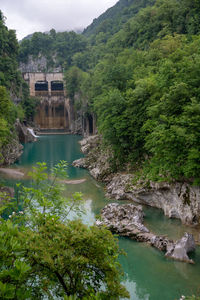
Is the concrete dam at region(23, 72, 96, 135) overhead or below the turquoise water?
overhead

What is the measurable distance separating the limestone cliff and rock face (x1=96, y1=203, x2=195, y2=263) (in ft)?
6.02

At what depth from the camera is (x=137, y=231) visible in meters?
13.8

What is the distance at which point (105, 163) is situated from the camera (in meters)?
24.5

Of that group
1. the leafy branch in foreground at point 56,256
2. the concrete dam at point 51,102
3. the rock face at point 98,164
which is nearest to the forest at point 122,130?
the leafy branch in foreground at point 56,256

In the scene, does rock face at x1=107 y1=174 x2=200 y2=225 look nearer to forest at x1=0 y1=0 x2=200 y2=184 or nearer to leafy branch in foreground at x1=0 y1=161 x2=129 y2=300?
forest at x1=0 y1=0 x2=200 y2=184

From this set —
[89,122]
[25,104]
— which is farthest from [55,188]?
[25,104]

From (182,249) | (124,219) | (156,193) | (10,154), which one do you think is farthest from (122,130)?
(10,154)

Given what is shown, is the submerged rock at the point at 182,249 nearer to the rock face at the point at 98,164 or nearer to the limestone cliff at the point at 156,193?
the limestone cliff at the point at 156,193

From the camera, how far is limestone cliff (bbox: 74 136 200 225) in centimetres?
1430

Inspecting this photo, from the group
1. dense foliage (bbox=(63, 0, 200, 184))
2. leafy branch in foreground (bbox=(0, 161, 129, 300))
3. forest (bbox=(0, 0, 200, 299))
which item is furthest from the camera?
dense foliage (bbox=(63, 0, 200, 184))

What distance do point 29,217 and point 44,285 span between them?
4.46 feet

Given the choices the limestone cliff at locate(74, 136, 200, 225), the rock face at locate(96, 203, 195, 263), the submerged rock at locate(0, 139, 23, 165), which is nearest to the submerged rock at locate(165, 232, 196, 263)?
the rock face at locate(96, 203, 195, 263)

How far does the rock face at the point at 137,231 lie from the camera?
38.8 ft

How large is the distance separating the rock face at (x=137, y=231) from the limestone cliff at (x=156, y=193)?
1.83 meters
